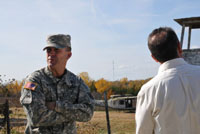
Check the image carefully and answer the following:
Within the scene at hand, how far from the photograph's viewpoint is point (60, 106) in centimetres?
266

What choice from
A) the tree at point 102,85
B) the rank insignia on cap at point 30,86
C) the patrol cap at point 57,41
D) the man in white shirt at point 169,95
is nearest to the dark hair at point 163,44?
the man in white shirt at point 169,95

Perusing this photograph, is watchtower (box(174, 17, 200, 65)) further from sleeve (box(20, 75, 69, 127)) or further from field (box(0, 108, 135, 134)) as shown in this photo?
sleeve (box(20, 75, 69, 127))

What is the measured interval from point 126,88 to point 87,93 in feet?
119

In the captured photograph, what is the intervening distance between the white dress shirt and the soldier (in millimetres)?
1032

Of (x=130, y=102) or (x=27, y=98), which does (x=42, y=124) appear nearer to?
(x=27, y=98)

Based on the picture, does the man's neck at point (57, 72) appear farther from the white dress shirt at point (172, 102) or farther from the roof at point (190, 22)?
the roof at point (190, 22)

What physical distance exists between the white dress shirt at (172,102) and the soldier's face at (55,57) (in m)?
1.19

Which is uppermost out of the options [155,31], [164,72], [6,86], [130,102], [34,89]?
[155,31]

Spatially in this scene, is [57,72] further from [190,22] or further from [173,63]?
[190,22]

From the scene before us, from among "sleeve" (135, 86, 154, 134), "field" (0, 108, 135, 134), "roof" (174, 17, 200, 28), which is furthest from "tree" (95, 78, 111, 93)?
"sleeve" (135, 86, 154, 134)

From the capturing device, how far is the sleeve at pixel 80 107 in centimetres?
268

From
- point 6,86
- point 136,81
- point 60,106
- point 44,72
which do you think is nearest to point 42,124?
point 60,106

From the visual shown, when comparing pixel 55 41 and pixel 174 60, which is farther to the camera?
pixel 55 41

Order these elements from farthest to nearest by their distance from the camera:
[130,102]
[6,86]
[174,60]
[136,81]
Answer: [136,81]
[130,102]
[6,86]
[174,60]
